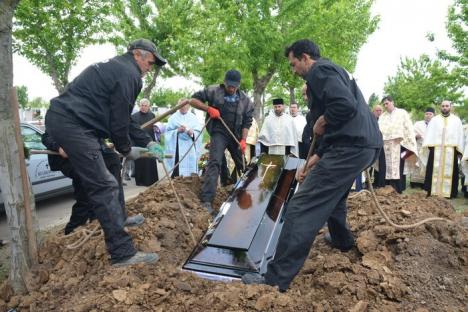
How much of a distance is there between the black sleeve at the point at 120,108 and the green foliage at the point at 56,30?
7.32 metres

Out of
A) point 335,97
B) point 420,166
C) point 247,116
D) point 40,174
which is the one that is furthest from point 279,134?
point 335,97

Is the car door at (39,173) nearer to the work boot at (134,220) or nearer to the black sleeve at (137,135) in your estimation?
the work boot at (134,220)

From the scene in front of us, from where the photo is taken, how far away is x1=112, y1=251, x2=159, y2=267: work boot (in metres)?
3.02

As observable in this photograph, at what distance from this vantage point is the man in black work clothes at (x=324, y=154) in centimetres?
277

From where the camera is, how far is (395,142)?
754 centimetres

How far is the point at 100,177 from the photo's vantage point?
304 centimetres

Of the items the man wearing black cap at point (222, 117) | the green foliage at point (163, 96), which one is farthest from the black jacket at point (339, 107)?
the green foliage at point (163, 96)

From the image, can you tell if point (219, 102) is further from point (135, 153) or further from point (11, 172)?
point (11, 172)

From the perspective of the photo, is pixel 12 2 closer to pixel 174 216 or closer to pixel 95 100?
pixel 95 100

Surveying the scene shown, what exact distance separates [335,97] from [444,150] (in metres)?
6.34

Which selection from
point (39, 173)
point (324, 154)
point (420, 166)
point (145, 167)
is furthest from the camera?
point (420, 166)

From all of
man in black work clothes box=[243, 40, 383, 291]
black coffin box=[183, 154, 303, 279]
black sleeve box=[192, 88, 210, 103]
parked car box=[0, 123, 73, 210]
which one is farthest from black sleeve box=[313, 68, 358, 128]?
parked car box=[0, 123, 73, 210]

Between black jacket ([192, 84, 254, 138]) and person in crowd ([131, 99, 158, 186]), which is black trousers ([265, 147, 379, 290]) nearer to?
black jacket ([192, 84, 254, 138])

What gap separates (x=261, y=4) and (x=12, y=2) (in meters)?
10.4
